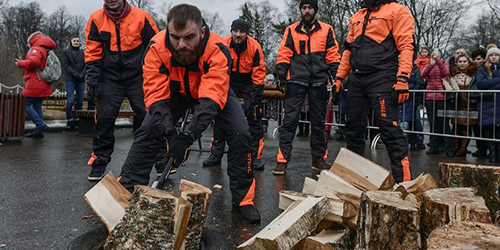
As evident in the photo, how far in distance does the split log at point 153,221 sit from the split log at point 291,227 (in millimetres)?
370

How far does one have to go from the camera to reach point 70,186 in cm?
412

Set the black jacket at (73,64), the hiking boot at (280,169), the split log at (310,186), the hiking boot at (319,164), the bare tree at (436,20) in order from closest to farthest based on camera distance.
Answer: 1. the split log at (310,186)
2. the hiking boot at (280,169)
3. the hiking boot at (319,164)
4. the black jacket at (73,64)
5. the bare tree at (436,20)

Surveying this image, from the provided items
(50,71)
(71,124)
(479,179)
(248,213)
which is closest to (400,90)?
(479,179)

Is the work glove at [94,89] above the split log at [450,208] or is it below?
above

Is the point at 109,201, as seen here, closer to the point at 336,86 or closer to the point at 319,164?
the point at 336,86

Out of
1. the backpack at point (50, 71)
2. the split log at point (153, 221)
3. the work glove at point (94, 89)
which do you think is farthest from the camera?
the backpack at point (50, 71)

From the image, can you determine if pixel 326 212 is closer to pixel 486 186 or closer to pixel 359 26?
pixel 486 186

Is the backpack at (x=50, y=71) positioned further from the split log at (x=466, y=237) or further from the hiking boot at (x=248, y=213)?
the split log at (x=466, y=237)

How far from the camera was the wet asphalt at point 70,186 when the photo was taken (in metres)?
2.79

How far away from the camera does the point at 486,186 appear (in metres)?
2.70

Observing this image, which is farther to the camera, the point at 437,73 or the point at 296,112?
the point at 437,73

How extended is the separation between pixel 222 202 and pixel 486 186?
2035mm

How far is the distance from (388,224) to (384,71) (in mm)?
2420

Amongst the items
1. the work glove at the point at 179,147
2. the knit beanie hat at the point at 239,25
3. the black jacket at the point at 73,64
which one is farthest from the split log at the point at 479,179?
the black jacket at the point at 73,64
